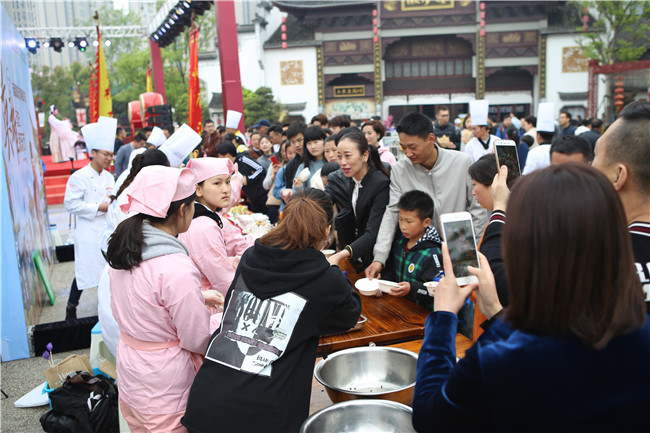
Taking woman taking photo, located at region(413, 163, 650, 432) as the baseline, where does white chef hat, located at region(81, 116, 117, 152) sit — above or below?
above

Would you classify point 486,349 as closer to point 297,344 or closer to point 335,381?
point 297,344

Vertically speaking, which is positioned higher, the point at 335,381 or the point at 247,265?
the point at 247,265

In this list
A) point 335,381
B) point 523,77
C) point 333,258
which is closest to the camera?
point 335,381

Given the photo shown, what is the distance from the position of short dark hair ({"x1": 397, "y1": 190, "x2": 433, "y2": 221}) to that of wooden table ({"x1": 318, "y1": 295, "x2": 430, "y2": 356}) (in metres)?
0.47

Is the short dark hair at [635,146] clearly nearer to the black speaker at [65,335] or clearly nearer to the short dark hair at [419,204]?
the short dark hair at [419,204]

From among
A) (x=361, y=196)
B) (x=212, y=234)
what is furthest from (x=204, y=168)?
(x=361, y=196)

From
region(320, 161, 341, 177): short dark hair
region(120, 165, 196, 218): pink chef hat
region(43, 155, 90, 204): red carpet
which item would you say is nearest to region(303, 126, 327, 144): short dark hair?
region(320, 161, 341, 177): short dark hair

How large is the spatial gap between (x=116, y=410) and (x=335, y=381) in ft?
5.43

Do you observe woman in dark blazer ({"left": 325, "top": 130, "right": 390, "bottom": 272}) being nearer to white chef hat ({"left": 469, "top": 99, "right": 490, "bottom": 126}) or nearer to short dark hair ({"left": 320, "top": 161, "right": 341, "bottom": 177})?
short dark hair ({"left": 320, "top": 161, "right": 341, "bottom": 177})

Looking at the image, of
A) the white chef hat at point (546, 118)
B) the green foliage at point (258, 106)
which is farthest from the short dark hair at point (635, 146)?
the green foliage at point (258, 106)

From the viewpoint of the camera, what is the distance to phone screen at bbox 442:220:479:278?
4.58ft

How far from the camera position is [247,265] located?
1662 mm

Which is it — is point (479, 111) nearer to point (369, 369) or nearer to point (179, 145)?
point (179, 145)

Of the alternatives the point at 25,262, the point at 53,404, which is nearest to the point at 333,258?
the point at 53,404
